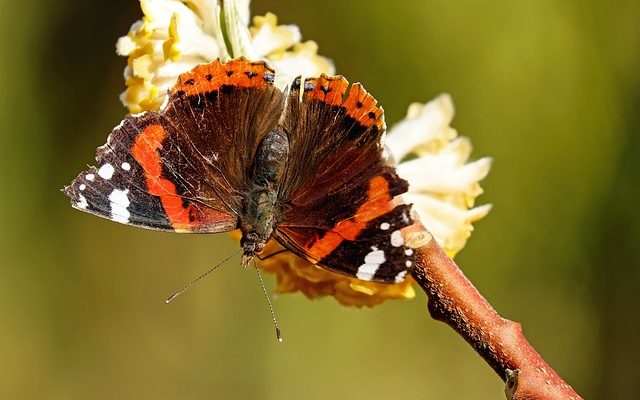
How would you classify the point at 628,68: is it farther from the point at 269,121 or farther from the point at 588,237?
the point at 269,121

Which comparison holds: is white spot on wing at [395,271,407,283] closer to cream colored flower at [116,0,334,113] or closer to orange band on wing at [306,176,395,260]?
orange band on wing at [306,176,395,260]

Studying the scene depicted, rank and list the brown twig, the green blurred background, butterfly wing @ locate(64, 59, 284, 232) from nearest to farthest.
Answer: the brown twig
butterfly wing @ locate(64, 59, 284, 232)
the green blurred background

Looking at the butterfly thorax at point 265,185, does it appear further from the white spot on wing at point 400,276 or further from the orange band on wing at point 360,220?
the white spot on wing at point 400,276

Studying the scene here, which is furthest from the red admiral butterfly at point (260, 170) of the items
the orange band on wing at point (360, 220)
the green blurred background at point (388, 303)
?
the green blurred background at point (388, 303)

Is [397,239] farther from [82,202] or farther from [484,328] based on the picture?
[82,202]

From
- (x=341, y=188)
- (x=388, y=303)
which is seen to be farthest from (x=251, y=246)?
(x=388, y=303)

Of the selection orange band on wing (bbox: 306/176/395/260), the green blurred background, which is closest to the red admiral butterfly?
orange band on wing (bbox: 306/176/395/260)
